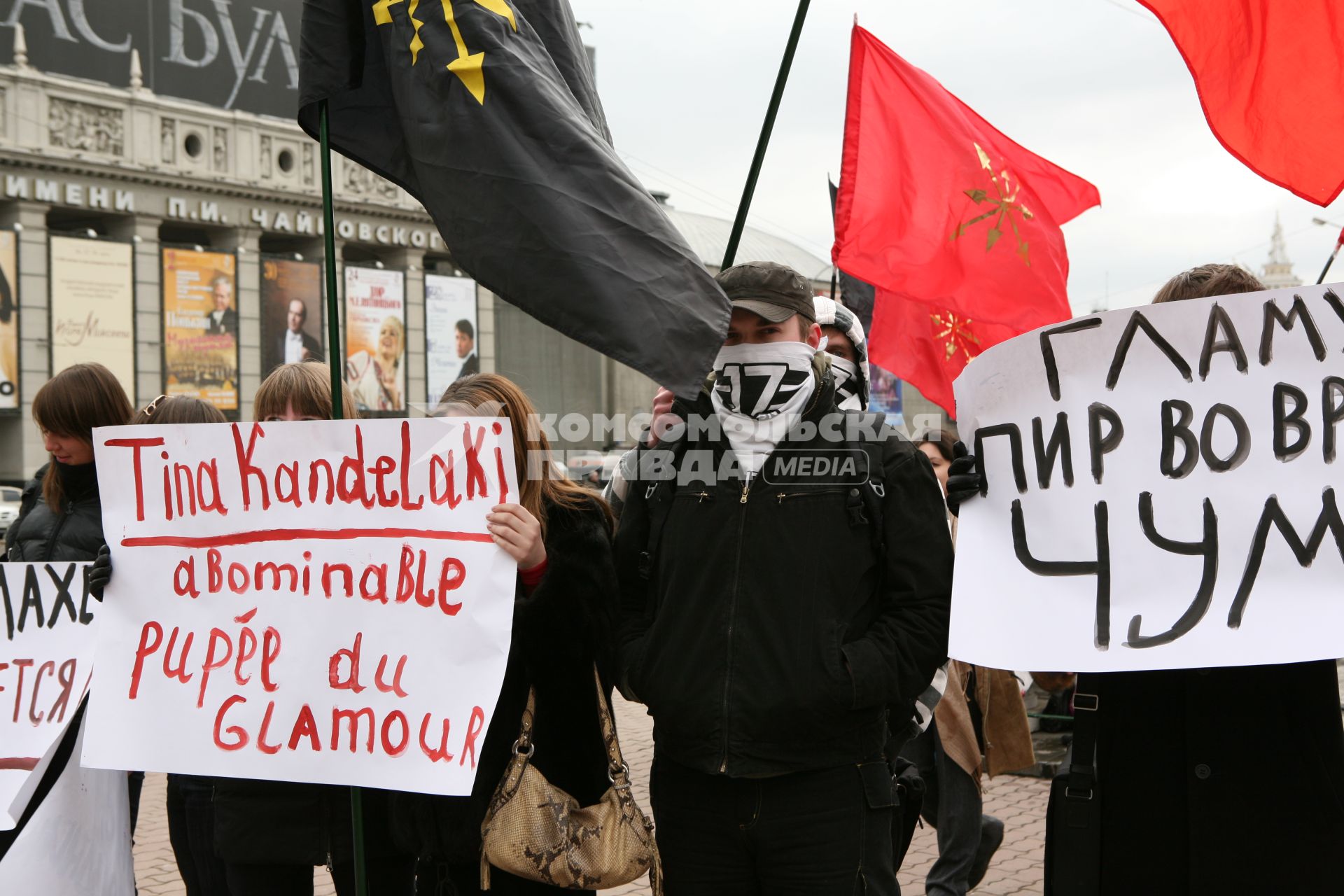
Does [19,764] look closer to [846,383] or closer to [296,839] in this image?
[296,839]

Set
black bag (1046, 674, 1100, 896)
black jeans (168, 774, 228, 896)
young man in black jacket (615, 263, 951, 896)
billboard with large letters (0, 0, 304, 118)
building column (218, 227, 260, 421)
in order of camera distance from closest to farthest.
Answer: black bag (1046, 674, 1100, 896) < young man in black jacket (615, 263, 951, 896) < black jeans (168, 774, 228, 896) < billboard with large letters (0, 0, 304, 118) < building column (218, 227, 260, 421)

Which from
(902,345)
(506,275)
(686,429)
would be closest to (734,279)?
(686,429)

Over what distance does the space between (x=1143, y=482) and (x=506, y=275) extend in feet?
4.53

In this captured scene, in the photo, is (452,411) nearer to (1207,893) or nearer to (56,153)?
(1207,893)

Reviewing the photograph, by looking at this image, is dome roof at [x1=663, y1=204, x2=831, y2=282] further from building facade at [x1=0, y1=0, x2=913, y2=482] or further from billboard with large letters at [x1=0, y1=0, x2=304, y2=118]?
billboard with large letters at [x1=0, y1=0, x2=304, y2=118]

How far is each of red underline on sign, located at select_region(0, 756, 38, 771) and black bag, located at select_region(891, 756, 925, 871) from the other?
2.29 m

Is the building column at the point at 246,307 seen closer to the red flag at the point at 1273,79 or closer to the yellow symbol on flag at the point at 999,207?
the yellow symbol on flag at the point at 999,207

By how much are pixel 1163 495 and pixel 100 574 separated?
2495mm

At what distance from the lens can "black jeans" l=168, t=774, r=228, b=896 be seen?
357cm

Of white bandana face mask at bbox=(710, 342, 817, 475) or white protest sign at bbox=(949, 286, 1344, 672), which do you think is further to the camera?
white bandana face mask at bbox=(710, 342, 817, 475)

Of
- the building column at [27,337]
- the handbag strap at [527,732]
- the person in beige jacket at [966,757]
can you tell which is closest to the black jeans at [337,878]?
the handbag strap at [527,732]

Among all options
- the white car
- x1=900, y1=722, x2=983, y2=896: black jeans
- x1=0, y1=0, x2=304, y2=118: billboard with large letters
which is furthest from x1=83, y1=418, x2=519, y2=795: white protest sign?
x1=0, y1=0, x2=304, y2=118: billboard with large letters

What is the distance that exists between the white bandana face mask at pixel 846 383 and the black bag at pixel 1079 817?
4.03 ft

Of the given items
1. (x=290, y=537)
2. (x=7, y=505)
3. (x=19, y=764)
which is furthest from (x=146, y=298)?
(x=290, y=537)
